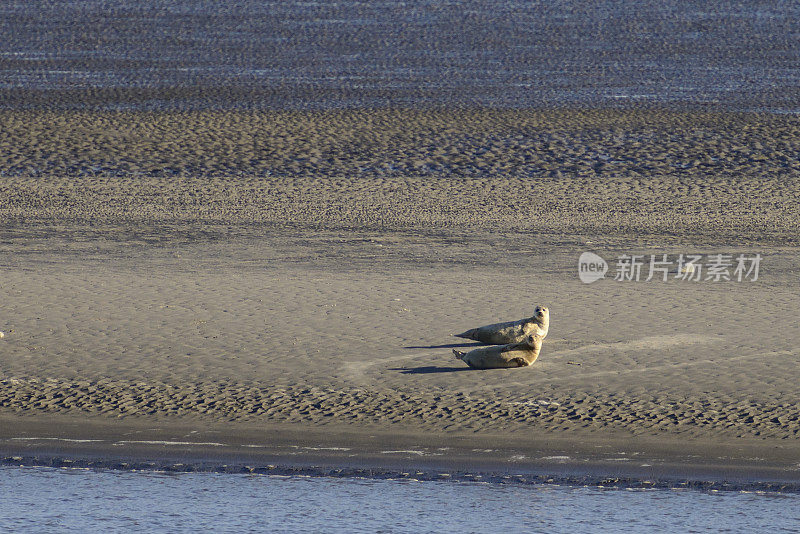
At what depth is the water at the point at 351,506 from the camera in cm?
689

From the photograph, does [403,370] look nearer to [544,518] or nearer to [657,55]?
[544,518]

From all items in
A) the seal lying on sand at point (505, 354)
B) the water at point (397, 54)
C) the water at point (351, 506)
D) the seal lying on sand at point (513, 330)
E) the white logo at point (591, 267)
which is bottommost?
the water at point (351, 506)

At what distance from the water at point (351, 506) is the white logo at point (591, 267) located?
18.0 ft

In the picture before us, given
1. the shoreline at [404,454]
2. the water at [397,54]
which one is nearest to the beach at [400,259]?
the shoreline at [404,454]

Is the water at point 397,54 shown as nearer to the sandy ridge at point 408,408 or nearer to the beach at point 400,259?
the beach at point 400,259

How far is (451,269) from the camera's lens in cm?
1315

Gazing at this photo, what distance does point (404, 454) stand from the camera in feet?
26.3

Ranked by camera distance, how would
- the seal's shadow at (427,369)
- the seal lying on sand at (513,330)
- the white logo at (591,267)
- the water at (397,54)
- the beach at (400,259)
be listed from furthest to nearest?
the water at (397,54), the white logo at (591,267), the seal lying on sand at (513,330), the seal's shadow at (427,369), the beach at (400,259)

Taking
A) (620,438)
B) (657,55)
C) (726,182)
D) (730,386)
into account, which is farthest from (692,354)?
(657,55)

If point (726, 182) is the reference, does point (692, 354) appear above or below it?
below

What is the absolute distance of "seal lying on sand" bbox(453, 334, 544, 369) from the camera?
30.8 ft

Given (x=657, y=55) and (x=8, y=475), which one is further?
(x=657, y=55)

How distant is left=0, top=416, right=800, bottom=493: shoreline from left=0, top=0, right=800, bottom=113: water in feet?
53.7

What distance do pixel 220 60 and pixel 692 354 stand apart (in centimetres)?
2167
